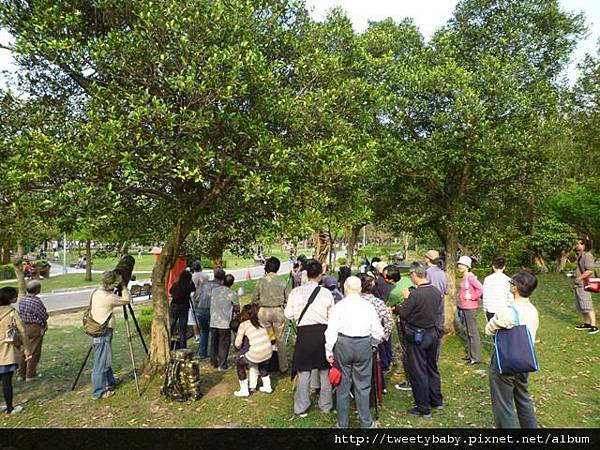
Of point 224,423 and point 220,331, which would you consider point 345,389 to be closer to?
point 224,423

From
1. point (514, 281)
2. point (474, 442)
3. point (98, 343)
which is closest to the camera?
point (514, 281)

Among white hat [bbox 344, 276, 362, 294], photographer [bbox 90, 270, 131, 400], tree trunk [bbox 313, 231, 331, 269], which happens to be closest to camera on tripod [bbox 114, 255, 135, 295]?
photographer [bbox 90, 270, 131, 400]

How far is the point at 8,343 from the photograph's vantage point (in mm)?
6531

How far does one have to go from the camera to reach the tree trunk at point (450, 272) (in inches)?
434

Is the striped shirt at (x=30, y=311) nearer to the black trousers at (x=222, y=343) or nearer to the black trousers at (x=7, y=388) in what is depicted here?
the black trousers at (x=7, y=388)

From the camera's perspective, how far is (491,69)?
9.66 meters

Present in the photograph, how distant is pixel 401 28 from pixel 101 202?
12464 mm

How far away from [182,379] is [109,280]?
2.14 meters

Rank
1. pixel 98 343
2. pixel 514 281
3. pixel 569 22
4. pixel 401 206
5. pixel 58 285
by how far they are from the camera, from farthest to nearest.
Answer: pixel 58 285 < pixel 401 206 < pixel 569 22 < pixel 98 343 < pixel 514 281

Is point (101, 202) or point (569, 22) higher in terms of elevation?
point (569, 22)

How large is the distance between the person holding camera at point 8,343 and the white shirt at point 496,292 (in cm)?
854

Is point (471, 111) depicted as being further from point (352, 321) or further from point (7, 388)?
point (7, 388)

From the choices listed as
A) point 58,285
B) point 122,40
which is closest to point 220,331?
point 122,40

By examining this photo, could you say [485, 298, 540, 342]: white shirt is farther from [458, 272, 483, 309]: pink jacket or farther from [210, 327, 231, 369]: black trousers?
[210, 327, 231, 369]: black trousers
